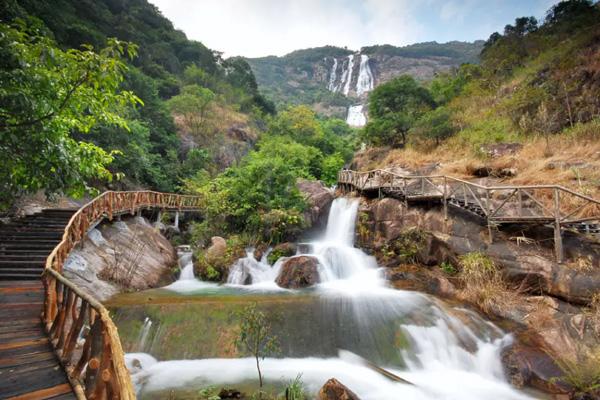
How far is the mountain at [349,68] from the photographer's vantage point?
9431 cm

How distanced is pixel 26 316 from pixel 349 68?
11895 centimetres

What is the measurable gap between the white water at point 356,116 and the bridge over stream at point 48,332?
217 ft

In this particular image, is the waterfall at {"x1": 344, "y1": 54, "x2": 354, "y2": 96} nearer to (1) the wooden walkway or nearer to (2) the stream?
(2) the stream

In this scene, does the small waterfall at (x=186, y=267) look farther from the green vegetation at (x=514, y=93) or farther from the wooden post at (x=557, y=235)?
the green vegetation at (x=514, y=93)

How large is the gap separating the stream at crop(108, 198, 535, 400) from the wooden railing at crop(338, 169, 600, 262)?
135 inches

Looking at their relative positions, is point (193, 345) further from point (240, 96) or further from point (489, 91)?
point (240, 96)

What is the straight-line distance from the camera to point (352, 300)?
873 cm

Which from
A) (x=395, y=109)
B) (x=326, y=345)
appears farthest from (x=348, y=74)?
(x=326, y=345)

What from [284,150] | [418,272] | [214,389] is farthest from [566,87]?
[214,389]

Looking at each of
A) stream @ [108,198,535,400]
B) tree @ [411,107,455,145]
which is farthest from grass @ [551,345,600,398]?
tree @ [411,107,455,145]

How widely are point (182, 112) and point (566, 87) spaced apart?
87.2ft

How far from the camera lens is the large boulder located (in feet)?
52.9

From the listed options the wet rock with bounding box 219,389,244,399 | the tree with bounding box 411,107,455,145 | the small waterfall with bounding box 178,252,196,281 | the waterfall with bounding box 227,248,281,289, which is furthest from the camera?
the tree with bounding box 411,107,455,145

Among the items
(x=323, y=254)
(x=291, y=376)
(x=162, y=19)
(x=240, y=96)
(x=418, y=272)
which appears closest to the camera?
(x=291, y=376)
